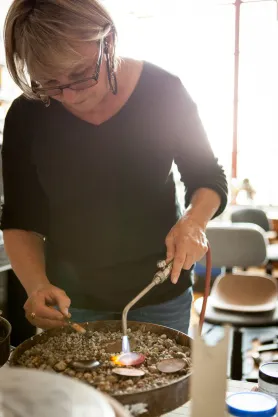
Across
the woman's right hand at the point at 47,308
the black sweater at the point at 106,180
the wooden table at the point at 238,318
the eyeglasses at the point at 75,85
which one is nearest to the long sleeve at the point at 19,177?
the black sweater at the point at 106,180

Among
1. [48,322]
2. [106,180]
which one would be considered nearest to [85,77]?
[106,180]

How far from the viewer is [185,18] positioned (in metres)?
5.22

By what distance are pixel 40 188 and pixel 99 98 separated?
0.92 ft

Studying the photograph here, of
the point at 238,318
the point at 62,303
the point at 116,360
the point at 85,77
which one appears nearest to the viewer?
the point at 116,360

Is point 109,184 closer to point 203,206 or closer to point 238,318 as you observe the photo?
point 203,206

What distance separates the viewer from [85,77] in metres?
1.07

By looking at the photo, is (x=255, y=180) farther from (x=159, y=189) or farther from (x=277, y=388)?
(x=277, y=388)

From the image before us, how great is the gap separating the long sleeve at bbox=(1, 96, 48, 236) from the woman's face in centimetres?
16

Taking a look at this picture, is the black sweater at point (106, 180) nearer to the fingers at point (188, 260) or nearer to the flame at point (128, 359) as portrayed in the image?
the fingers at point (188, 260)

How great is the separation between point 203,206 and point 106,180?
25 centimetres

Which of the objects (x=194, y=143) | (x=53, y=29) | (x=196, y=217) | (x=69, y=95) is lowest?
(x=196, y=217)

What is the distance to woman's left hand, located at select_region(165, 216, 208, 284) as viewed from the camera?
104 centimetres

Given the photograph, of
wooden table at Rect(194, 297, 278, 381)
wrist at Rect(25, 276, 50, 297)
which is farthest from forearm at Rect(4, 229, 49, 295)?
wooden table at Rect(194, 297, 278, 381)

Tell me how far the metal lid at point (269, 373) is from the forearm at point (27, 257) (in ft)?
1.63
